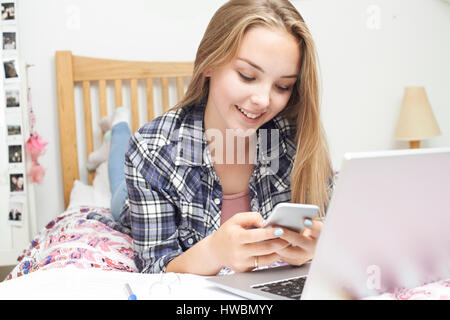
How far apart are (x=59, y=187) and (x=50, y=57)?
542mm

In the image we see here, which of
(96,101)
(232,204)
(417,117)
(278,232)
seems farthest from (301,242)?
(417,117)

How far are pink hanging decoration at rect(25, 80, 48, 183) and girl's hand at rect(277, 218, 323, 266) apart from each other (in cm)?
138

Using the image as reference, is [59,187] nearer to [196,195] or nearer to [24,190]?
[24,190]

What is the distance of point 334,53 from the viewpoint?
7.74ft

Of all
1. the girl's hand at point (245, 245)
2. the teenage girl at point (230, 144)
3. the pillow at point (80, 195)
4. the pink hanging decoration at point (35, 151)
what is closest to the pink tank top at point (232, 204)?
the teenage girl at point (230, 144)

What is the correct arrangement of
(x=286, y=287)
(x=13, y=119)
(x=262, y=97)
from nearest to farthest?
(x=286, y=287), (x=262, y=97), (x=13, y=119)

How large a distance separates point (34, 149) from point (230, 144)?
3.30 ft

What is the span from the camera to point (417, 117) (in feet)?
7.45

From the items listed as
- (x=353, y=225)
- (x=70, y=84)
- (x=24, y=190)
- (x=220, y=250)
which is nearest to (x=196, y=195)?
(x=220, y=250)

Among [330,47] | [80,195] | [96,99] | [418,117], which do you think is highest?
[330,47]

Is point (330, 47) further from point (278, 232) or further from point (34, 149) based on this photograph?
point (278, 232)

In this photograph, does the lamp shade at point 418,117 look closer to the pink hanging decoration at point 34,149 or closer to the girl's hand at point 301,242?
the pink hanging decoration at point 34,149

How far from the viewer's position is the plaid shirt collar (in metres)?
1.12

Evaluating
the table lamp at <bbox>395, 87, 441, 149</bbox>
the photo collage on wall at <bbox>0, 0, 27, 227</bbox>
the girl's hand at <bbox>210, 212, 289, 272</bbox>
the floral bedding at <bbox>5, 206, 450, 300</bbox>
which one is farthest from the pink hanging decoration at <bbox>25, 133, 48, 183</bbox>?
the table lamp at <bbox>395, 87, 441, 149</bbox>
